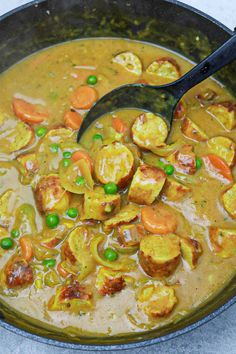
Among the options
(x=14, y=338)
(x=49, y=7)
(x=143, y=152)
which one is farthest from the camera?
(x=49, y=7)

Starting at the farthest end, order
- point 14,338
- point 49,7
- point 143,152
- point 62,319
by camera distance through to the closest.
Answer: point 49,7
point 143,152
point 14,338
point 62,319

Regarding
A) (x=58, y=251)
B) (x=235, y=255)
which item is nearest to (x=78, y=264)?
(x=58, y=251)

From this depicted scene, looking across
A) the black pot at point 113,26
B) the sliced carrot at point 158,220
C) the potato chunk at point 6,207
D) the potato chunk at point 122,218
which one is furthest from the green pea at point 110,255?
the black pot at point 113,26

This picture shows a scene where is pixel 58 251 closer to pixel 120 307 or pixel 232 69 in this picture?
pixel 120 307

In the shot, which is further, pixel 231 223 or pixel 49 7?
pixel 49 7

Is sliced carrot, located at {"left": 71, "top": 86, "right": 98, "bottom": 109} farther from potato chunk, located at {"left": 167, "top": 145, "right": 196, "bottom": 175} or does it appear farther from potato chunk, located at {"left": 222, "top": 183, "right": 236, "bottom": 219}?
potato chunk, located at {"left": 222, "top": 183, "right": 236, "bottom": 219}

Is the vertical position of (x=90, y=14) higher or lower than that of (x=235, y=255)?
higher

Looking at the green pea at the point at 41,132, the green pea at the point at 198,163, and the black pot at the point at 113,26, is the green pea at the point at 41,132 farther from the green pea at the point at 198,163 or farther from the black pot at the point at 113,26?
the green pea at the point at 198,163

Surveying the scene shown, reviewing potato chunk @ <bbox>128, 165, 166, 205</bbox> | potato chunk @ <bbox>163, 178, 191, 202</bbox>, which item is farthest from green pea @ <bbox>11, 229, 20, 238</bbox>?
potato chunk @ <bbox>163, 178, 191, 202</bbox>
